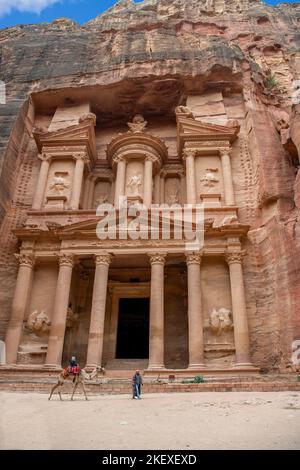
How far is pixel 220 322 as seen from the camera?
55.3 feet

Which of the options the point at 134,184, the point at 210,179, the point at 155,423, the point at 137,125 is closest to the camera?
the point at 155,423

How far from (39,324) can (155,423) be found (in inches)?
473

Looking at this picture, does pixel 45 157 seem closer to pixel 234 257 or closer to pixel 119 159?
pixel 119 159

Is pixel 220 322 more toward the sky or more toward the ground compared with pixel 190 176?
more toward the ground

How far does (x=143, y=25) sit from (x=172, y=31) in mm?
2763

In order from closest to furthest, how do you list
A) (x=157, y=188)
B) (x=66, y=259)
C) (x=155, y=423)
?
(x=155, y=423)
(x=66, y=259)
(x=157, y=188)

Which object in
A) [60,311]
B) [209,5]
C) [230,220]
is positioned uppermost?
[209,5]

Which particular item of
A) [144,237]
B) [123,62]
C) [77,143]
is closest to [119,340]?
[144,237]

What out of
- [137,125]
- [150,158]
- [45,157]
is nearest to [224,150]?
[150,158]

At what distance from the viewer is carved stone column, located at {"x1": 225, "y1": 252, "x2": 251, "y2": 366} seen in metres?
15.8

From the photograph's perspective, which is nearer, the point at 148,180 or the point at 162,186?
the point at 148,180

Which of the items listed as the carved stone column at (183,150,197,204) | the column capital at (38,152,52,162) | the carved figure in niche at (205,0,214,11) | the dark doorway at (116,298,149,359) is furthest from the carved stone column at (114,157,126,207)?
the carved figure in niche at (205,0,214,11)

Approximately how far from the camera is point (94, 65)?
25.4 meters

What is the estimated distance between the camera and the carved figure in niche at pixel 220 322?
16.8 m
